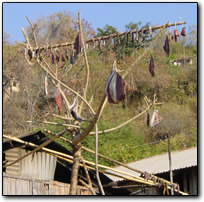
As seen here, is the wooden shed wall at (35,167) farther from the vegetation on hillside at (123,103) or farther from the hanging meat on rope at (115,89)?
the vegetation on hillside at (123,103)

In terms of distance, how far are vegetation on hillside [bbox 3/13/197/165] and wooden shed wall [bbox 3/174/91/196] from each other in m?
4.69

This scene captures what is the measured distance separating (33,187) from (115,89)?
344 centimetres

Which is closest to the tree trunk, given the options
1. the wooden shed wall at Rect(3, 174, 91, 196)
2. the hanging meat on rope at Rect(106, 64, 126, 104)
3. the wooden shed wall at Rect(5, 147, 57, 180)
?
the hanging meat on rope at Rect(106, 64, 126, 104)

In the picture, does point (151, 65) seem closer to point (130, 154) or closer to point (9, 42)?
point (130, 154)

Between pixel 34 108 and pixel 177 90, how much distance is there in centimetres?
627

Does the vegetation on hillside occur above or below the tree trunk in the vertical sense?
above

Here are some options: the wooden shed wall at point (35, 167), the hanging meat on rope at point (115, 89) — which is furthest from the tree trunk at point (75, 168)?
the wooden shed wall at point (35, 167)

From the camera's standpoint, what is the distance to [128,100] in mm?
16641

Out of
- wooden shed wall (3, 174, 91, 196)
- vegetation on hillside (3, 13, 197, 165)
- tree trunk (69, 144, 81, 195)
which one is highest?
vegetation on hillside (3, 13, 197, 165)

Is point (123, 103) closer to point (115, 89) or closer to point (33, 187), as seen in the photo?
point (33, 187)

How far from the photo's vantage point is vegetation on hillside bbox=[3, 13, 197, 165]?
1250cm

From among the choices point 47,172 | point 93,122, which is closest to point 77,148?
point 93,122

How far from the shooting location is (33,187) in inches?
214

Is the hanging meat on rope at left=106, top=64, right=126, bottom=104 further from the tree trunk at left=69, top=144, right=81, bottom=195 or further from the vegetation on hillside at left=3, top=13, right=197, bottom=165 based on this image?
the vegetation on hillside at left=3, top=13, right=197, bottom=165
